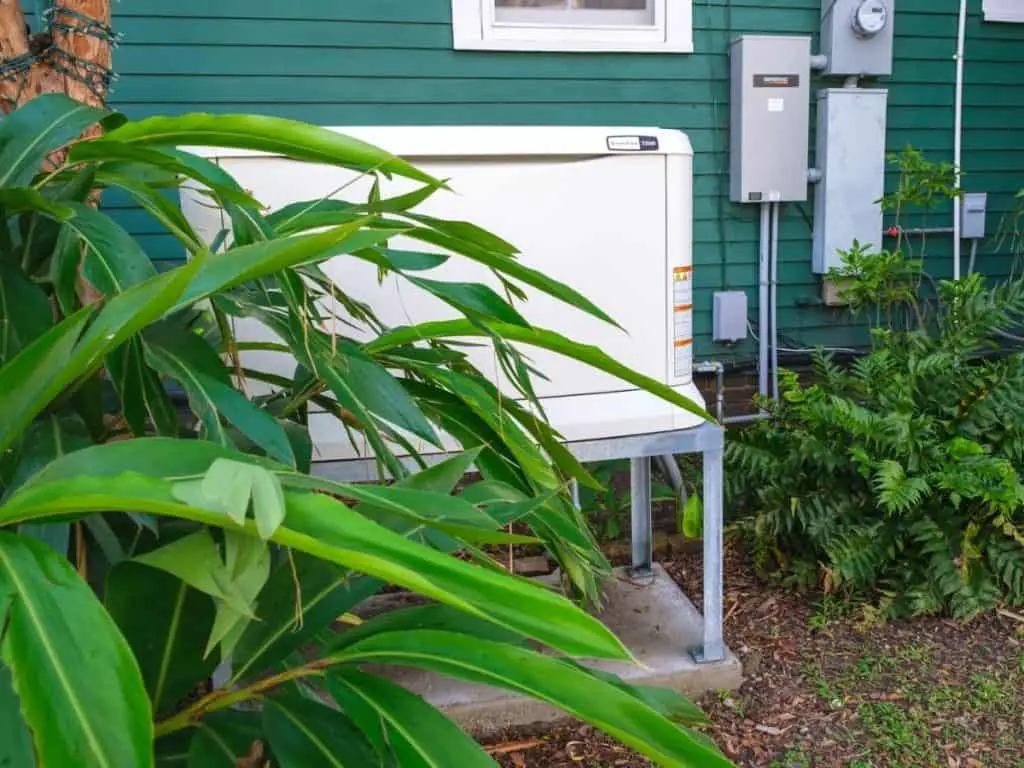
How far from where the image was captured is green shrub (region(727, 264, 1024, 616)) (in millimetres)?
2682

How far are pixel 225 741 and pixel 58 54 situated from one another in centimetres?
112

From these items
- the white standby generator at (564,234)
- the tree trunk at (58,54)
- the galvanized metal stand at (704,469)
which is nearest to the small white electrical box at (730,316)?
the galvanized metal stand at (704,469)

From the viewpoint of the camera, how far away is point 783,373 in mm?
3094

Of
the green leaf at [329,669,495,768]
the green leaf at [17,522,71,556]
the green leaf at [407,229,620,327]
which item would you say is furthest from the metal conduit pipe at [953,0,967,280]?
the green leaf at [17,522,71,556]

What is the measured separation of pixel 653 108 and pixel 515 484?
9.33 ft

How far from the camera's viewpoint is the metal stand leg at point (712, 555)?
7.55ft

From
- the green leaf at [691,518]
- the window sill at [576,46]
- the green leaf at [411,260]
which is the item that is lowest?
the green leaf at [691,518]

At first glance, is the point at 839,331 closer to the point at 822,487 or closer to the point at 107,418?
the point at 822,487

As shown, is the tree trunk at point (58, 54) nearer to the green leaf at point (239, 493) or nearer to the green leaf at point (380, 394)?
the green leaf at point (380, 394)

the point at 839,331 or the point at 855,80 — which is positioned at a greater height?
the point at 855,80

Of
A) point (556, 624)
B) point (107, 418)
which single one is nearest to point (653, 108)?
point (107, 418)

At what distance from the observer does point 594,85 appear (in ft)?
12.1

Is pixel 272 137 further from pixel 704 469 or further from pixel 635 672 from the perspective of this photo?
pixel 635 672

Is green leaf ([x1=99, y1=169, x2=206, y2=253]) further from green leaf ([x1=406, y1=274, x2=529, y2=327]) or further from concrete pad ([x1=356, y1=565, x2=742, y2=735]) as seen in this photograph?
concrete pad ([x1=356, y1=565, x2=742, y2=735])
